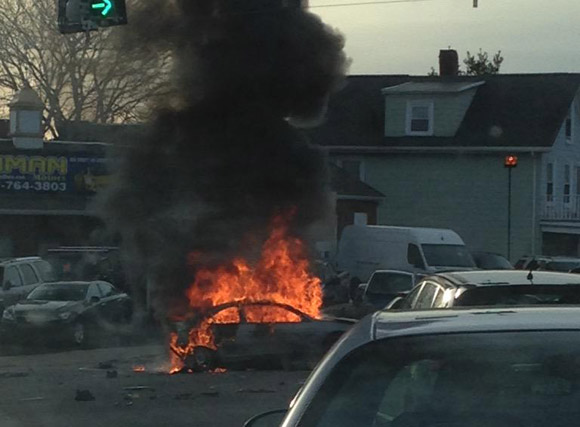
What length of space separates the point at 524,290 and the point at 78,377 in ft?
27.8

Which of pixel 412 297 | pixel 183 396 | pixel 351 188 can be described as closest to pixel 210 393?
pixel 183 396

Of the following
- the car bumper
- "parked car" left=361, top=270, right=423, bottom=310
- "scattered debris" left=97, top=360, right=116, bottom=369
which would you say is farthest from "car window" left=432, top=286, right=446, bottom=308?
the car bumper

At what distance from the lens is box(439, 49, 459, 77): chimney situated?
4712cm

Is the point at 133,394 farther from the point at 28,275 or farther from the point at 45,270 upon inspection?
the point at 45,270

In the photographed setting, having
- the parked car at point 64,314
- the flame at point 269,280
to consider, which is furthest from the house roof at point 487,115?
the flame at point 269,280

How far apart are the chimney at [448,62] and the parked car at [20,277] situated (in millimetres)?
23268

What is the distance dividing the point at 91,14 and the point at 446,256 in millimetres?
18837

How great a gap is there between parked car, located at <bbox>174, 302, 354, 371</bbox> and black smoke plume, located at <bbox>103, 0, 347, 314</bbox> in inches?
177

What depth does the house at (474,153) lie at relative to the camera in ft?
140

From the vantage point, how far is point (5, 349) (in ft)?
74.3

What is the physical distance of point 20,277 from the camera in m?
26.9

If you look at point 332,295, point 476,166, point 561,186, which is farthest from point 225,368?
point 561,186

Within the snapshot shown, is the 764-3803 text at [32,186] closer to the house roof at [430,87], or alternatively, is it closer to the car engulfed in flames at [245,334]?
the house roof at [430,87]

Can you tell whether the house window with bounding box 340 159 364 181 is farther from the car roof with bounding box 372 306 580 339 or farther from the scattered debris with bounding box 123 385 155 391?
the car roof with bounding box 372 306 580 339
